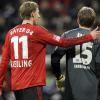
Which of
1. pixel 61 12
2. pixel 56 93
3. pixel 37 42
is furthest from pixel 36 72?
pixel 61 12

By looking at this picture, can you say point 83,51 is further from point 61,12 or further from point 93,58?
point 61,12

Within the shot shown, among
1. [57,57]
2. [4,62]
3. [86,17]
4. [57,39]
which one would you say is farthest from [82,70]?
[4,62]

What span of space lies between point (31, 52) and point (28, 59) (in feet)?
0.29

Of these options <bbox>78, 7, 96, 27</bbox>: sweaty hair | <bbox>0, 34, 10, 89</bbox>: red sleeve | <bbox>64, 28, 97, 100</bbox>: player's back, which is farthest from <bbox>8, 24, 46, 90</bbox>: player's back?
Result: <bbox>78, 7, 96, 27</bbox>: sweaty hair

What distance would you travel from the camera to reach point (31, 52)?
6664 millimetres

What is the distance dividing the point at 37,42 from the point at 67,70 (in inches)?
19.8

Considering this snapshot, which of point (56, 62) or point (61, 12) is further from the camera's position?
point (61, 12)

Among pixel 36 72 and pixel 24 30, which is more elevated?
pixel 24 30

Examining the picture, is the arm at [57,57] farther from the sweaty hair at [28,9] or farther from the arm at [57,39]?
the sweaty hair at [28,9]

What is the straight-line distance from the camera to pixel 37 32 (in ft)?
21.9

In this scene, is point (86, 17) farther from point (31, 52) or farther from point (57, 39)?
point (31, 52)

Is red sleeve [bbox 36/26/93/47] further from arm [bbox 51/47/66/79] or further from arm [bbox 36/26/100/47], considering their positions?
arm [bbox 51/47/66/79]

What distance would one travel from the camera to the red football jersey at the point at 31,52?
6641 millimetres

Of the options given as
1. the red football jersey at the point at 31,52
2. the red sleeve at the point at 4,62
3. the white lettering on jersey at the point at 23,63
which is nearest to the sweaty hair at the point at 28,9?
the red football jersey at the point at 31,52
